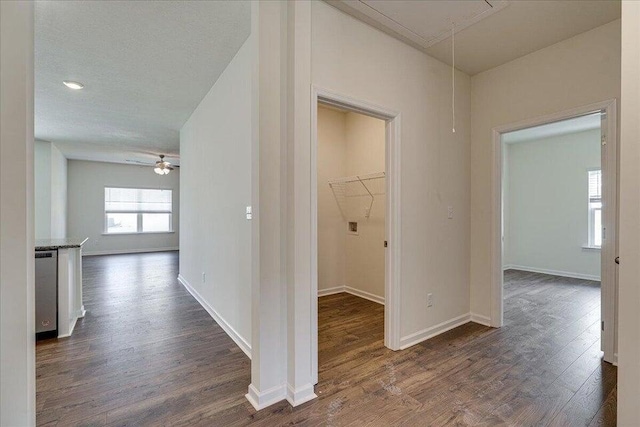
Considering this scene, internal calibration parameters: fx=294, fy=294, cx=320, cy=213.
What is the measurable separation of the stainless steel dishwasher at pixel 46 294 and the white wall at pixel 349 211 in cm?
299

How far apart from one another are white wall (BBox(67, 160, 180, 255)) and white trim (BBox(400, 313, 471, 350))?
907 cm

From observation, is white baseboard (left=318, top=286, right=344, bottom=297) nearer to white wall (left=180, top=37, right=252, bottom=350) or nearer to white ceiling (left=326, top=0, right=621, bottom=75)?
white wall (left=180, top=37, right=252, bottom=350)

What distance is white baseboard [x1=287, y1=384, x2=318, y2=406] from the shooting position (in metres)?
1.86

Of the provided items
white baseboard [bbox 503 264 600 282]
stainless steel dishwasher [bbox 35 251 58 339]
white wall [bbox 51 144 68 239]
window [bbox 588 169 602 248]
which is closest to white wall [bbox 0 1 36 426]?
stainless steel dishwasher [bbox 35 251 58 339]

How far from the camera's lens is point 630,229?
1.26m

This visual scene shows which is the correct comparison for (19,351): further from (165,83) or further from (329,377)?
(165,83)

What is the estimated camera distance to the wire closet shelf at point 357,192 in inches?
160

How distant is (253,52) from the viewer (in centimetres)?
185

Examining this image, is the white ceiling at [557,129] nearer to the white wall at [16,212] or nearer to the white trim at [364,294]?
the white trim at [364,294]

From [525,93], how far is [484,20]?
962 millimetres

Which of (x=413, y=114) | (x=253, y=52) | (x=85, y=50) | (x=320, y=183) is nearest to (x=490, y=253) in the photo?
(x=413, y=114)

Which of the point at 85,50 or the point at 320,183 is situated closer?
the point at 85,50

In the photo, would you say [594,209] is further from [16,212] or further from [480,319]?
[16,212]

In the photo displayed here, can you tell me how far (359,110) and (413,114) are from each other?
0.66 m
